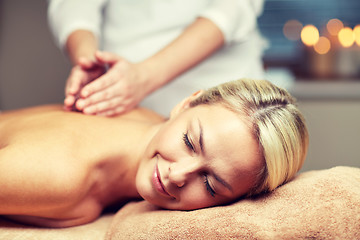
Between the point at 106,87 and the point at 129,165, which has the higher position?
the point at 106,87

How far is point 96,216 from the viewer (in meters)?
1.00

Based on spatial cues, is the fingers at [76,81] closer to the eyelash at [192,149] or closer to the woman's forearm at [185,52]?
the woman's forearm at [185,52]

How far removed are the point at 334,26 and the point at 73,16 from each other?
1.87 metres

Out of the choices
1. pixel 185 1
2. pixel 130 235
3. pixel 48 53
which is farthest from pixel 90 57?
pixel 48 53

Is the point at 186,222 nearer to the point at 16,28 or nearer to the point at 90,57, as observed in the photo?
the point at 90,57

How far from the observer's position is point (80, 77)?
1.11m

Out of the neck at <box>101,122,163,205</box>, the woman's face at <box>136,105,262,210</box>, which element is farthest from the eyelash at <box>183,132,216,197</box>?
the neck at <box>101,122,163,205</box>

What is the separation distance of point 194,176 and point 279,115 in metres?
0.24

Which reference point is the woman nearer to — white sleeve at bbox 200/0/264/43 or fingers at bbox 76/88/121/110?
fingers at bbox 76/88/121/110

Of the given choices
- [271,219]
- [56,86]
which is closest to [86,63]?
[271,219]

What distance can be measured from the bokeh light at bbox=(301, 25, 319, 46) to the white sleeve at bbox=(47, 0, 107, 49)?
1601 mm

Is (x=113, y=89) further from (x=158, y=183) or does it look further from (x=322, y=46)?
(x=322, y=46)

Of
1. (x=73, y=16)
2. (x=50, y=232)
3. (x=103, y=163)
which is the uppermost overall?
(x=73, y=16)

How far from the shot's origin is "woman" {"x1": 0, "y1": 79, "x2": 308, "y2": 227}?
2.72ft
